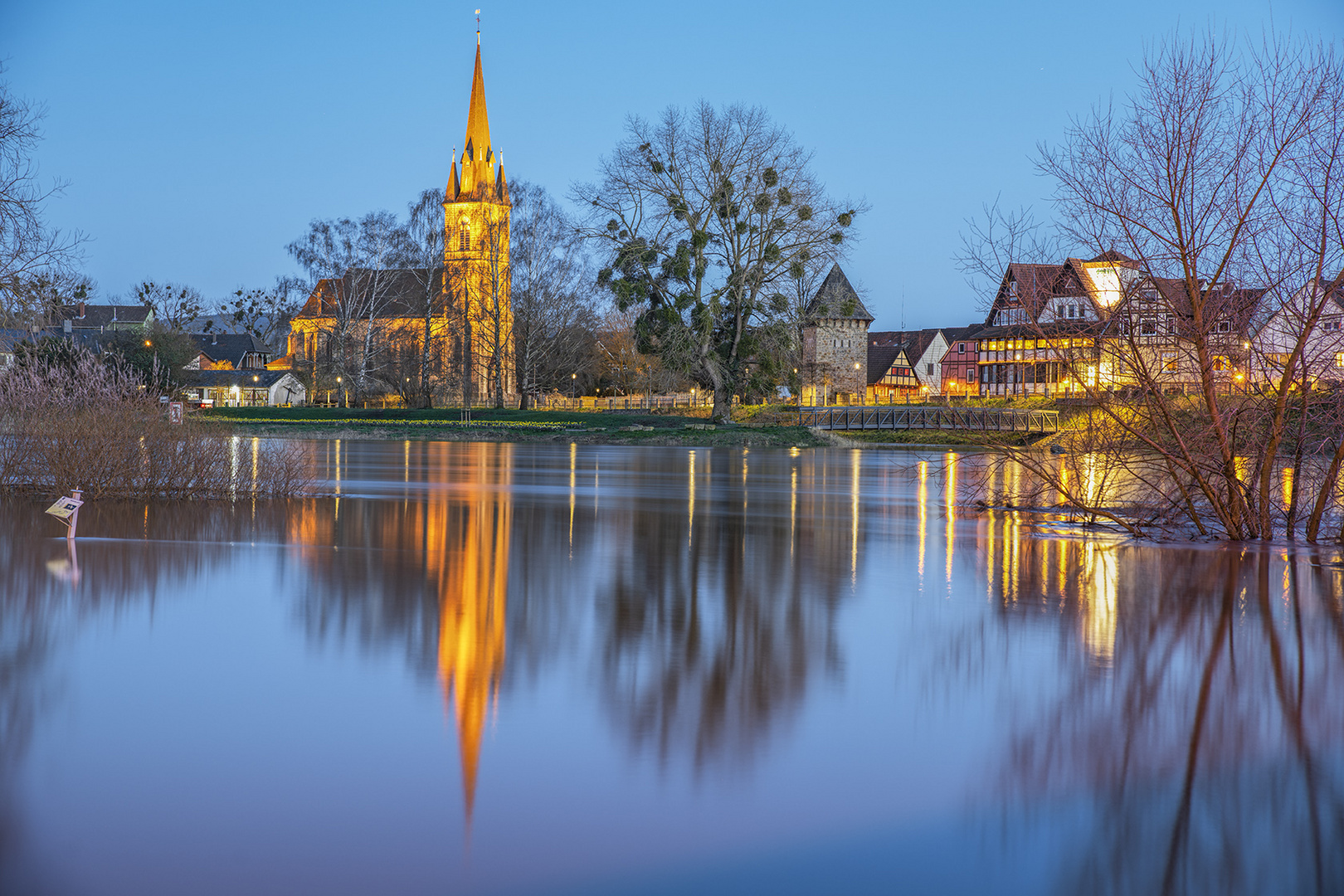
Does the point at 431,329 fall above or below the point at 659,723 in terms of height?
above

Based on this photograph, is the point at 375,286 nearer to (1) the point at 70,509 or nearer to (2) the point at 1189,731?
(1) the point at 70,509

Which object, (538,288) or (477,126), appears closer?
(538,288)

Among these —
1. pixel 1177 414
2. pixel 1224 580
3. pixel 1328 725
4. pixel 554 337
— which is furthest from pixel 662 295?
pixel 1328 725

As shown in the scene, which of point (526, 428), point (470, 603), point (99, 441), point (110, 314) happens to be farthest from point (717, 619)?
point (110, 314)

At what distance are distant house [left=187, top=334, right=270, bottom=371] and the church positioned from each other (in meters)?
40.0

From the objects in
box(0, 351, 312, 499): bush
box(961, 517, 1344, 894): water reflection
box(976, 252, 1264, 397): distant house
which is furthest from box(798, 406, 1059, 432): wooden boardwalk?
box(961, 517, 1344, 894): water reflection

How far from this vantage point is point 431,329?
7681 centimetres

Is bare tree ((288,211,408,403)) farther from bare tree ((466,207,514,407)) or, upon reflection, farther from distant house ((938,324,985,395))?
distant house ((938,324,985,395))

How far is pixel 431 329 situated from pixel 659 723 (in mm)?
72333

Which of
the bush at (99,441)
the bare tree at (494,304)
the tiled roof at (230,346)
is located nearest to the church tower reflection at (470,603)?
the bush at (99,441)

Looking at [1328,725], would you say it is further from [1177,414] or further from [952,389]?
[952,389]

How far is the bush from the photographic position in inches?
730

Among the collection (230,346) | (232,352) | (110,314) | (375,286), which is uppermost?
(110,314)

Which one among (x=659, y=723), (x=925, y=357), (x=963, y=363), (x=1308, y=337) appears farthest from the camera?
(x=925, y=357)
